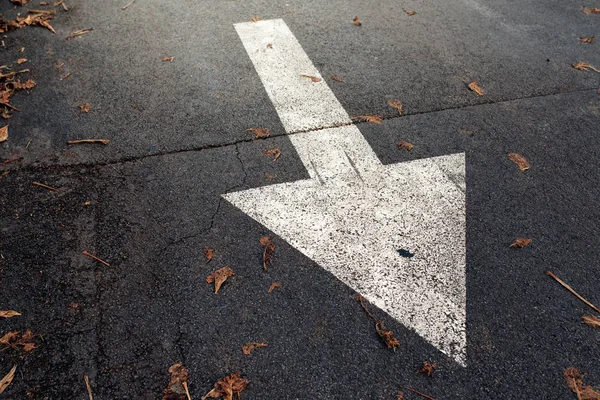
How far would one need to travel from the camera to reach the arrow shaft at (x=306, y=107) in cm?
321

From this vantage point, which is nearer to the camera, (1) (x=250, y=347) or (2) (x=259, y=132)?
(1) (x=250, y=347)

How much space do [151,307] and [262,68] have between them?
2.36 metres

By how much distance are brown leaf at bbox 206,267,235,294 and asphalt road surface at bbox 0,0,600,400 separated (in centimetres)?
4

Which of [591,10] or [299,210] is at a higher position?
[591,10]

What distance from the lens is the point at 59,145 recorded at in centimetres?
326

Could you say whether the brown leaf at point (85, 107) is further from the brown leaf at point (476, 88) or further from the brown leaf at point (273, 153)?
the brown leaf at point (476, 88)

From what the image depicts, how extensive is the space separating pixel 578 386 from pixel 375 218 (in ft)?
4.07

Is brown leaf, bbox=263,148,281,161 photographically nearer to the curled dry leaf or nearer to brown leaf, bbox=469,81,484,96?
brown leaf, bbox=469,81,484,96

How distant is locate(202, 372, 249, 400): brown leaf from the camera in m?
2.04

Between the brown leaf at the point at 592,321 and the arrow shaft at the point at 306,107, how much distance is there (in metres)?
1.42

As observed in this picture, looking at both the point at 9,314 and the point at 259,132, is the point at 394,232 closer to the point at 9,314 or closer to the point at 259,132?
the point at 259,132

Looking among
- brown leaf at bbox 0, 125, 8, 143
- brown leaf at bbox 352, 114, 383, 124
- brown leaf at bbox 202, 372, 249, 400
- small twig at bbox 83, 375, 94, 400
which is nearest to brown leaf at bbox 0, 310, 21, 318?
small twig at bbox 83, 375, 94, 400

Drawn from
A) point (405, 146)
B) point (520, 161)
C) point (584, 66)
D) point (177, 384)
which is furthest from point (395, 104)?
point (177, 384)

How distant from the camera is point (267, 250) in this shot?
8.60ft
